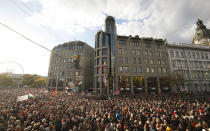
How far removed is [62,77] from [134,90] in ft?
133

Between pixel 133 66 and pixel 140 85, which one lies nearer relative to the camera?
pixel 140 85

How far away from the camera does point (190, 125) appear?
307 inches

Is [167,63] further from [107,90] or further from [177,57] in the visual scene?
[107,90]

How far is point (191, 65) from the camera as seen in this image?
4516cm

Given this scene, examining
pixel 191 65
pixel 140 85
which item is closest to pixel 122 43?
pixel 140 85

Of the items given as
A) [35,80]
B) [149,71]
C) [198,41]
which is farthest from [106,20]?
[35,80]

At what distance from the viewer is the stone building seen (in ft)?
228

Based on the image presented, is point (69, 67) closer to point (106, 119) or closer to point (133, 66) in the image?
point (133, 66)

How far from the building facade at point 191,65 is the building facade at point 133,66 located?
4.02 meters

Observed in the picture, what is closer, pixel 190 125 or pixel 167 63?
pixel 190 125

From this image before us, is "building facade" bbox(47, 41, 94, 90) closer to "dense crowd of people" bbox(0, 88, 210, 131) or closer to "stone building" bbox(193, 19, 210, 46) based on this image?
"dense crowd of people" bbox(0, 88, 210, 131)

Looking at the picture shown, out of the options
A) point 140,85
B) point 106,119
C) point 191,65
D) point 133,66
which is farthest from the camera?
point 191,65

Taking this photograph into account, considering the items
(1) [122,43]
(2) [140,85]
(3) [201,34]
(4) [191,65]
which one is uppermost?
(3) [201,34]

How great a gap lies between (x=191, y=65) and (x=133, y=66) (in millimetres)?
28332
